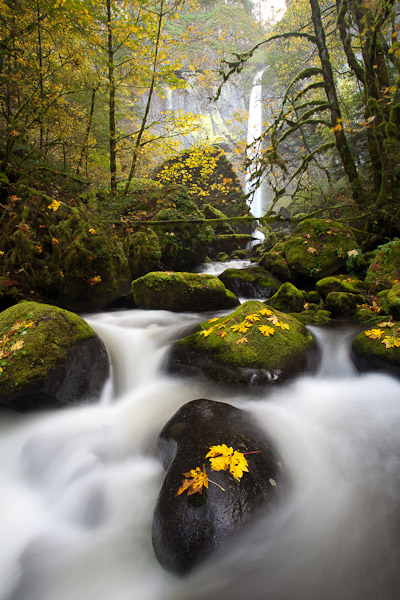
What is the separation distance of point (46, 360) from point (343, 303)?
204 inches

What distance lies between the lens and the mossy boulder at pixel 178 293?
6371 mm

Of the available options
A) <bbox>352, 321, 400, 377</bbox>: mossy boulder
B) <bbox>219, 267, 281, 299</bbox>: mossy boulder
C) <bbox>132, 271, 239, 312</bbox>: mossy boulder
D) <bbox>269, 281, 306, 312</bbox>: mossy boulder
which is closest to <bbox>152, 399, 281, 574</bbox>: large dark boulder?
<bbox>352, 321, 400, 377</bbox>: mossy boulder

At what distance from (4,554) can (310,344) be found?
12.8 ft

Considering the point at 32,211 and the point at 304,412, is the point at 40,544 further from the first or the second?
the point at 32,211

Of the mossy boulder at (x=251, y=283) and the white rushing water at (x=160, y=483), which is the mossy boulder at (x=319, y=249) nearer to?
the mossy boulder at (x=251, y=283)

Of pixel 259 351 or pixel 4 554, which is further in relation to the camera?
pixel 259 351

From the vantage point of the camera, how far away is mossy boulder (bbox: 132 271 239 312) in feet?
20.9

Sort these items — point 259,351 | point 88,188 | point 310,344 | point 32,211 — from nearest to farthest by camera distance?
1. point 259,351
2. point 310,344
3. point 32,211
4. point 88,188

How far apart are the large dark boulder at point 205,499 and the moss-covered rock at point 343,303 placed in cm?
398

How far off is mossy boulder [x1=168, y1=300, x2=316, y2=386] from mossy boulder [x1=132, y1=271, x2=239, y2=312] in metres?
2.11

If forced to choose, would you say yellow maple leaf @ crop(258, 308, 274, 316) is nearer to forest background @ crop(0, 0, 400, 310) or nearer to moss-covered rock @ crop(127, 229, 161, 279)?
forest background @ crop(0, 0, 400, 310)

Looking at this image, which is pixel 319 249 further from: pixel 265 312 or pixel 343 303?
pixel 265 312

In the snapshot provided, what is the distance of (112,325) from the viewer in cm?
557

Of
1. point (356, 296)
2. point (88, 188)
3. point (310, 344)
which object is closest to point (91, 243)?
point (88, 188)
